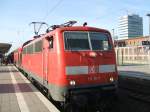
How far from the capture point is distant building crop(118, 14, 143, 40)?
262 ft

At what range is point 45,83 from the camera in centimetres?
1165

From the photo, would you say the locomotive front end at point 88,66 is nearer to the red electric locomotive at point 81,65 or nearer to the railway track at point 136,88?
the red electric locomotive at point 81,65

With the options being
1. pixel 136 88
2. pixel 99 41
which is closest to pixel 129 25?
pixel 136 88

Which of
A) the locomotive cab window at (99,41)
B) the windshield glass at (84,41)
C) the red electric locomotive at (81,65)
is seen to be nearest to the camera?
the red electric locomotive at (81,65)

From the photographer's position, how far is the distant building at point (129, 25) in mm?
79956

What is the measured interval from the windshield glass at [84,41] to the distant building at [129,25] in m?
69.1

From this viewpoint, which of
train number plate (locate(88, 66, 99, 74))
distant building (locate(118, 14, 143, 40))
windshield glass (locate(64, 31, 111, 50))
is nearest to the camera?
train number plate (locate(88, 66, 99, 74))

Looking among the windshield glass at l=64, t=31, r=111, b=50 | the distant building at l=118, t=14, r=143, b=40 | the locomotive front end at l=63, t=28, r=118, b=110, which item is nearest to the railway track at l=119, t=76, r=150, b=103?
the locomotive front end at l=63, t=28, r=118, b=110

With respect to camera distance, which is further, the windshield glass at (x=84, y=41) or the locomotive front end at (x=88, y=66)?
the windshield glass at (x=84, y=41)

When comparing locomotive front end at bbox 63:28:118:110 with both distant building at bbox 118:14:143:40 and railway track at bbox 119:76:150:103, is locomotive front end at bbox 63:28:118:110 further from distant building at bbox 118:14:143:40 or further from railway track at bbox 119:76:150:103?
distant building at bbox 118:14:143:40

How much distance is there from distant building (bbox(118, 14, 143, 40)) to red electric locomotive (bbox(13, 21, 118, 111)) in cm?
6924

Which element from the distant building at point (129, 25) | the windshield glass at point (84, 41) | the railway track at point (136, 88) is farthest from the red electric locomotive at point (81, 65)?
the distant building at point (129, 25)

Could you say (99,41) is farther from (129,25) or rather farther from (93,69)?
(129,25)

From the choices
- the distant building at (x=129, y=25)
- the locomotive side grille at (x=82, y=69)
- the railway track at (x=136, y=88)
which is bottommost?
the railway track at (x=136, y=88)
